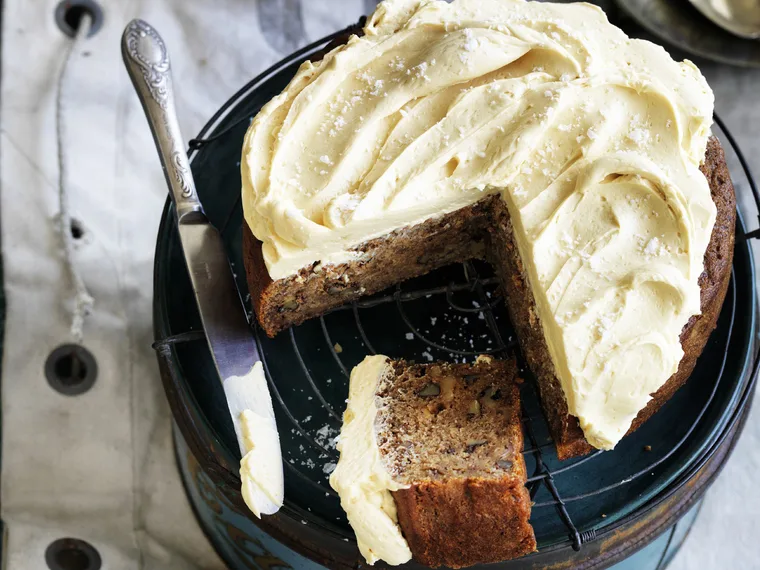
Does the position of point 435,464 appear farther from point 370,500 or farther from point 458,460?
point 370,500

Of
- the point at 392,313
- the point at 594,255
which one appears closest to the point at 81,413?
the point at 392,313

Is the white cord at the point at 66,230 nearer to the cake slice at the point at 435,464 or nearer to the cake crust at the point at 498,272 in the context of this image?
the cake crust at the point at 498,272

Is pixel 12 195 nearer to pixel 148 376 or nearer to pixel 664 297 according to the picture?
pixel 148 376

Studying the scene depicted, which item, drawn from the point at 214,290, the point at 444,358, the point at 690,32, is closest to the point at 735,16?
the point at 690,32

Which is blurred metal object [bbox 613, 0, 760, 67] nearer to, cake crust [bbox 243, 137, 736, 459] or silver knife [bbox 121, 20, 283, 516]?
cake crust [bbox 243, 137, 736, 459]

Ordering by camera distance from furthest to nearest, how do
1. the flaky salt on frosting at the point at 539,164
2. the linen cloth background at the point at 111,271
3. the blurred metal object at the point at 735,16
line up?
the blurred metal object at the point at 735,16, the linen cloth background at the point at 111,271, the flaky salt on frosting at the point at 539,164

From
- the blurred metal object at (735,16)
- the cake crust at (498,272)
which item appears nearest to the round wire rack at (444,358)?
the cake crust at (498,272)

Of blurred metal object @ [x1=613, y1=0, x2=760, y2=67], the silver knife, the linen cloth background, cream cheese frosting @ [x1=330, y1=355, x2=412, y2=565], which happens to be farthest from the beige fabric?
blurred metal object @ [x1=613, y1=0, x2=760, y2=67]
